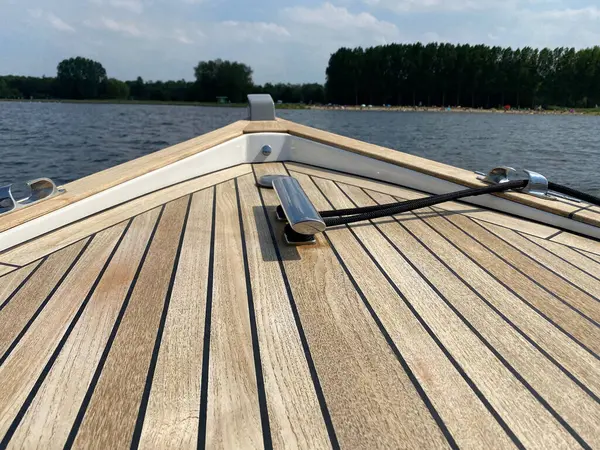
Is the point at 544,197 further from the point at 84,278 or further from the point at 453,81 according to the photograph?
the point at 453,81

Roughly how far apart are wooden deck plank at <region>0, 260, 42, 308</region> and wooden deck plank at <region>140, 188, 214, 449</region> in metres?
0.46

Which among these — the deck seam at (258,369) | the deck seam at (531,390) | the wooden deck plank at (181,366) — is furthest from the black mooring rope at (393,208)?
the deck seam at (531,390)

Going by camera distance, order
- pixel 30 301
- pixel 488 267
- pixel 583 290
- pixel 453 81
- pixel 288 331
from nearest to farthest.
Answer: pixel 288 331 < pixel 30 301 < pixel 583 290 < pixel 488 267 < pixel 453 81

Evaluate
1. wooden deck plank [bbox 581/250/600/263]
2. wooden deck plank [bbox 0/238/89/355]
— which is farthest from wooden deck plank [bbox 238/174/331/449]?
wooden deck plank [bbox 581/250/600/263]

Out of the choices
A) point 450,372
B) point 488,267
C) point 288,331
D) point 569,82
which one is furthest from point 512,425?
point 569,82

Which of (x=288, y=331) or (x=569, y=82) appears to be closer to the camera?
(x=288, y=331)

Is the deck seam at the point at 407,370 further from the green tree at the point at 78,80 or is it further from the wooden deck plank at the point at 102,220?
the green tree at the point at 78,80

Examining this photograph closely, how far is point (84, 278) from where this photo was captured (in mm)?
1346

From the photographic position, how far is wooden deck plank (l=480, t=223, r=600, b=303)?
136 cm

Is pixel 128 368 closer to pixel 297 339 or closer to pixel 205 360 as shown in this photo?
pixel 205 360

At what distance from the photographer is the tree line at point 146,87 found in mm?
53094

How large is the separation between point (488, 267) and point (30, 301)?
4.63ft

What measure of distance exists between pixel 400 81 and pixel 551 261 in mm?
57940

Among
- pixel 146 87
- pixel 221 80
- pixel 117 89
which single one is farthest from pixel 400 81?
pixel 117 89
